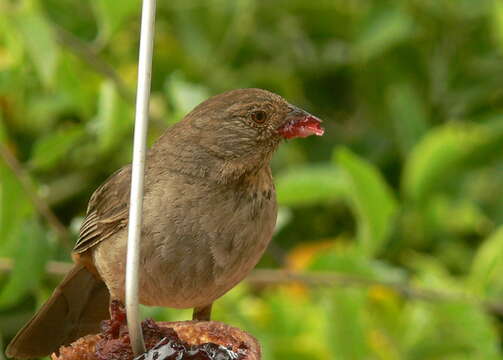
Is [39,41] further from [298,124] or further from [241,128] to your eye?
[298,124]

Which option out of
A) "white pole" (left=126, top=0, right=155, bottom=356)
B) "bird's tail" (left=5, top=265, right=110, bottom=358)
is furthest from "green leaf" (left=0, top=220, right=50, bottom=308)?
"white pole" (left=126, top=0, right=155, bottom=356)

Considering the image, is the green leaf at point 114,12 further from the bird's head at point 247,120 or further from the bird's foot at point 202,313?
the bird's foot at point 202,313

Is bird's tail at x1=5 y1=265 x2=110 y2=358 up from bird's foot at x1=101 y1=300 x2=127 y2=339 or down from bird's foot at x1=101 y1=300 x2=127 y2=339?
up

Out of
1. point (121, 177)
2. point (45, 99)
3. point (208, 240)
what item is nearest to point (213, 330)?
point (208, 240)

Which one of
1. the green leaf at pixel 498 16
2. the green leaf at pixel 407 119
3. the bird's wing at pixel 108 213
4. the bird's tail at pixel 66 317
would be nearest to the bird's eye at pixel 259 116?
the bird's wing at pixel 108 213

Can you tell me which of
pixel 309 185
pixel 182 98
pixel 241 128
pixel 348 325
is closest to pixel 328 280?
pixel 348 325

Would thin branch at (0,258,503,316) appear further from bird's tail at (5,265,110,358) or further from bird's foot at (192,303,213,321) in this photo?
bird's foot at (192,303,213,321)

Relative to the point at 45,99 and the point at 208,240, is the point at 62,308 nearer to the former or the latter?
the point at 208,240
